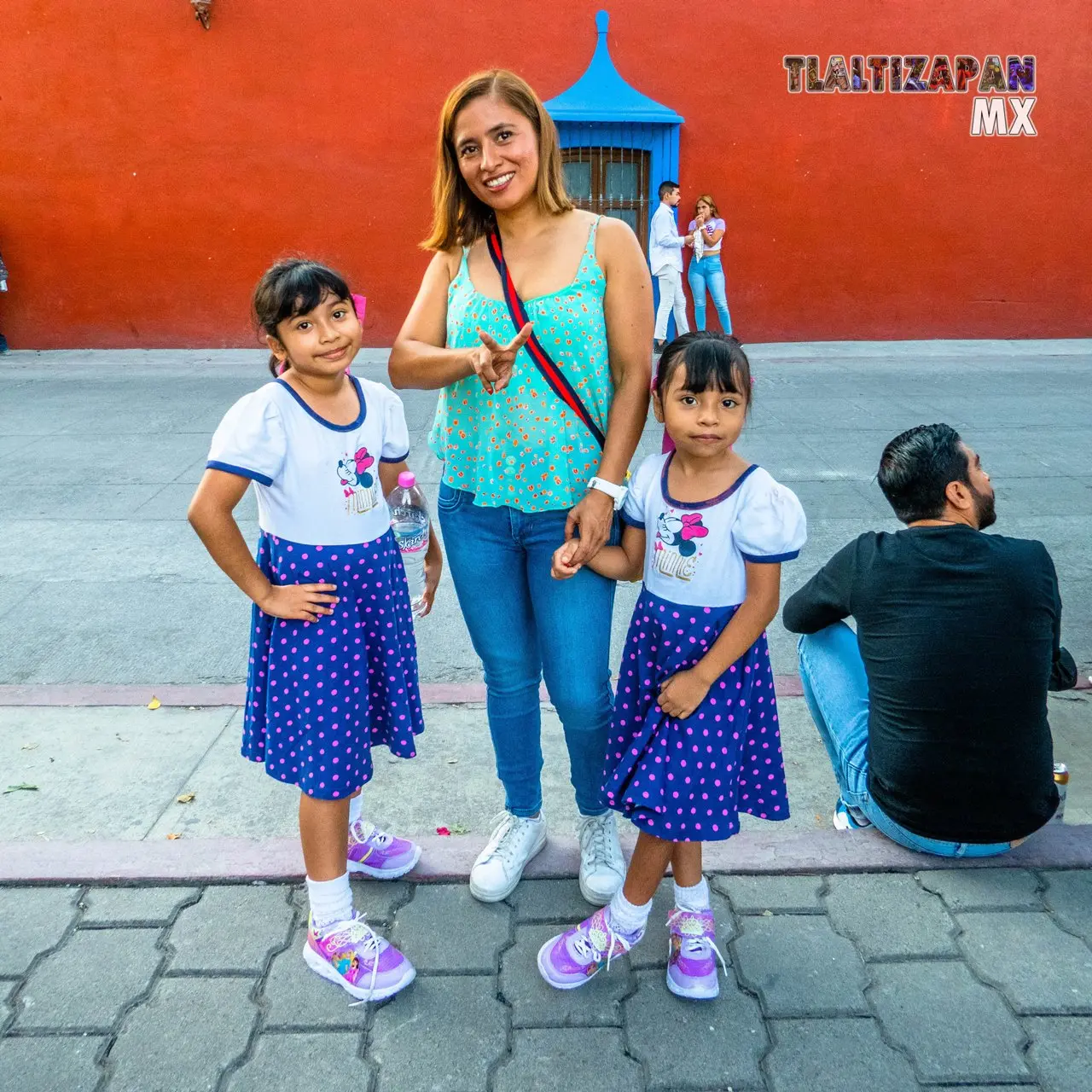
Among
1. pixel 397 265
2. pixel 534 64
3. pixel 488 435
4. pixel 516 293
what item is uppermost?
pixel 534 64

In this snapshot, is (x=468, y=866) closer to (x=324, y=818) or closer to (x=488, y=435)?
(x=324, y=818)

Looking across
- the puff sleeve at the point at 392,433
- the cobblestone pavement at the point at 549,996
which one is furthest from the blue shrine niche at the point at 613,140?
the cobblestone pavement at the point at 549,996

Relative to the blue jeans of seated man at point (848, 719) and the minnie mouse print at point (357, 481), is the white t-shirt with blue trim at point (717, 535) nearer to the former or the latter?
the minnie mouse print at point (357, 481)

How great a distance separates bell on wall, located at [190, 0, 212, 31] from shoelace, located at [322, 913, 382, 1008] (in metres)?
11.1

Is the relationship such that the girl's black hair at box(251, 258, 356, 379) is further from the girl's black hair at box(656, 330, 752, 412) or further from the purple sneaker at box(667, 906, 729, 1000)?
the purple sneaker at box(667, 906, 729, 1000)

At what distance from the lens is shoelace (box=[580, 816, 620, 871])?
8.04ft

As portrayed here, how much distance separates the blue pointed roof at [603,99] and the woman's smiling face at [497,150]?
31.6 ft

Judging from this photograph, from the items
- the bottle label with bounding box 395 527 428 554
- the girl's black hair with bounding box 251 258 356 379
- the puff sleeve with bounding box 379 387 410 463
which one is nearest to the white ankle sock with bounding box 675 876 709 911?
the bottle label with bounding box 395 527 428 554

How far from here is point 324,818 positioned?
217 cm

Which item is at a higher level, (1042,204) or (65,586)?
(1042,204)

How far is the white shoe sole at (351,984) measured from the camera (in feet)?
6.90

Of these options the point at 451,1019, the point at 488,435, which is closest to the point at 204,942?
the point at 451,1019

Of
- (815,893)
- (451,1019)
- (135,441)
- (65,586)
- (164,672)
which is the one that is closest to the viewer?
(451,1019)

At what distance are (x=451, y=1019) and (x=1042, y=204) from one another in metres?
12.6
